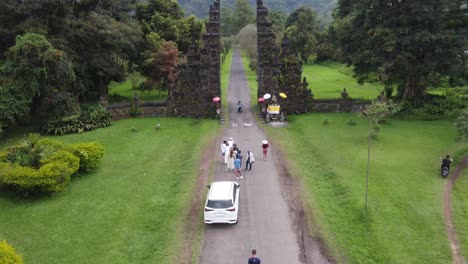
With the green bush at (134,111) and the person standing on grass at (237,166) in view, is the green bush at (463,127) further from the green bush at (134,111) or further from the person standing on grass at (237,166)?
the green bush at (134,111)

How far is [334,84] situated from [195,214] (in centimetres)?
4533

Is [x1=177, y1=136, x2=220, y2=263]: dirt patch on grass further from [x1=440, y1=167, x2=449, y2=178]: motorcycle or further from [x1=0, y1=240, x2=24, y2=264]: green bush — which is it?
[x1=440, y1=167, x2=449, y2=178]: motorcycle

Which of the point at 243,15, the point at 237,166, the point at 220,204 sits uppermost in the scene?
the point at 243,15

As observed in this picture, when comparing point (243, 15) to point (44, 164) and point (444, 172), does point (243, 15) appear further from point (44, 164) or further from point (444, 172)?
point (44, 164)

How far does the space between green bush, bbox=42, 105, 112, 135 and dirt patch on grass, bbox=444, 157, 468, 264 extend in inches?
1096

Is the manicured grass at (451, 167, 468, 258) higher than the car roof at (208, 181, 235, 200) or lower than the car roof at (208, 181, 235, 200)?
lower

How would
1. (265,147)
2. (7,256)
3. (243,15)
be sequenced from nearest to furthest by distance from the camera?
(7,256), (265,147), (243,15)

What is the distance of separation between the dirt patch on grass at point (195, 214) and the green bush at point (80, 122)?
11566 mm

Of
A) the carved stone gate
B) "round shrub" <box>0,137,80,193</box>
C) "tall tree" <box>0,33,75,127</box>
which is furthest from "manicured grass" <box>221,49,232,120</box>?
"round shrub" <box>0,137,80,193</box>

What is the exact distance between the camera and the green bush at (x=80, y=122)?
35.2 meters

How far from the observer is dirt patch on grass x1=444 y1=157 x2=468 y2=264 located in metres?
18.2

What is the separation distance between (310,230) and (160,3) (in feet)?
135

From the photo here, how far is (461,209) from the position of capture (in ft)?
71.8

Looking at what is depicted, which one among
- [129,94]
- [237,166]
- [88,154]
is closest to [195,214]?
[237,166]
